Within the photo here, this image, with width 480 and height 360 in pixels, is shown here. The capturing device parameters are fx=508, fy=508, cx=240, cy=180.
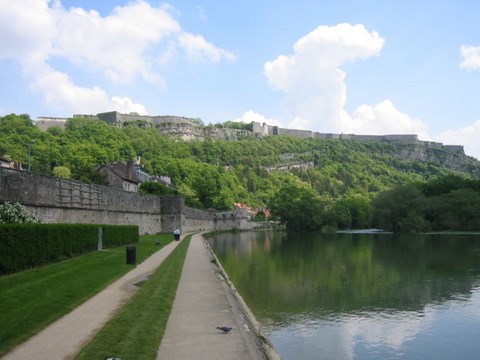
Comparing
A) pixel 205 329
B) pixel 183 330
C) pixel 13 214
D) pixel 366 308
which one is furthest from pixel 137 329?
pixel 13 214

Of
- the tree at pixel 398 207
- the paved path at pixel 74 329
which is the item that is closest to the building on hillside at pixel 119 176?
the tree at pixel 398 207

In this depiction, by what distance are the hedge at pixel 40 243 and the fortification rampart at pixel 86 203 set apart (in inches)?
94.9

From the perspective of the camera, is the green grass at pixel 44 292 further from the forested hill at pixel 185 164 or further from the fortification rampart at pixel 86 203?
the forested hill at pixel 185 164

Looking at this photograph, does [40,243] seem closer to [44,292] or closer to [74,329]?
[44,292]

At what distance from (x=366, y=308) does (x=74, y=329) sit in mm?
10544

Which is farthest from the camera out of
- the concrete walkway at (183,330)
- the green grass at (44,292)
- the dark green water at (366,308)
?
the dark green water at (366,308)

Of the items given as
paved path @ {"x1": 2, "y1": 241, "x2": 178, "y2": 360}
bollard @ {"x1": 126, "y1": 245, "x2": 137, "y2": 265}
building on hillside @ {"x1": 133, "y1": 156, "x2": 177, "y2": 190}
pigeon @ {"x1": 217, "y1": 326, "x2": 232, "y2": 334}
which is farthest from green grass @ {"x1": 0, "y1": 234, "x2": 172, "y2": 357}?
building on hillside @ {"x1": 133, "y1": 156, "x2": 177, "y2": 190}

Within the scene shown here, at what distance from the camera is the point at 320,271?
27172 millimetres

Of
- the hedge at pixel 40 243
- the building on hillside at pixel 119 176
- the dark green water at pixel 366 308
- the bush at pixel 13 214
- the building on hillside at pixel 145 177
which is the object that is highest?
the building on hillside at pixel 145 177

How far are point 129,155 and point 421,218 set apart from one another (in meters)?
71.5

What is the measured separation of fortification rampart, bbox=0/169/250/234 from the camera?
2312 cm

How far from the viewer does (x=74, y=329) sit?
9484mm

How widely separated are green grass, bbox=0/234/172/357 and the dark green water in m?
5.06

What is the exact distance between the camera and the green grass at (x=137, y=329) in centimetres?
799
